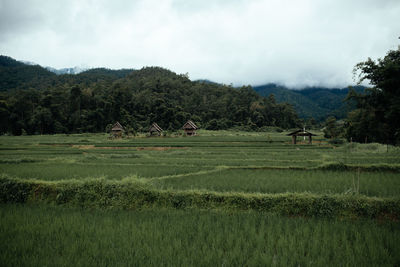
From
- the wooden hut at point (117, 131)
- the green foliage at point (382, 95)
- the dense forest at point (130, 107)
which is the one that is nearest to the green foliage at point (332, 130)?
the green foliage at point (382, 95)

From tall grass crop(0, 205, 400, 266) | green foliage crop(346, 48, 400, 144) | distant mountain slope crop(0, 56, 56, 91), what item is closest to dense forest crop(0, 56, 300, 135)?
distant mountain slope crop(0, 56, 56, 91)

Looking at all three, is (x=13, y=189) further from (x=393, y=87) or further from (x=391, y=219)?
(x=393, y=87)

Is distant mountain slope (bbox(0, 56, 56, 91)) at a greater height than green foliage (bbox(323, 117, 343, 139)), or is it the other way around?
distant mountain slope (bbox(0, 56, 56, 91))

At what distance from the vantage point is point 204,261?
3838mm

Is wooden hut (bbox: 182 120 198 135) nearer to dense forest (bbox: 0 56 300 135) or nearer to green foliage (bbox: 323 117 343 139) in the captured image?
dense forest (bbox: 0 56 300 135)

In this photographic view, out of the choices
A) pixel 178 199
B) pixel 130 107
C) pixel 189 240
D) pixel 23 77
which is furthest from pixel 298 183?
pixel 23 77

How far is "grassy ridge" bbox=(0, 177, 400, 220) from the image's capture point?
6.33 metres

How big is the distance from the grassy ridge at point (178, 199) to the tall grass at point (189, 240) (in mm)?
692

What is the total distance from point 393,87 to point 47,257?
85.0 ft

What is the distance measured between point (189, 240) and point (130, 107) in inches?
2852

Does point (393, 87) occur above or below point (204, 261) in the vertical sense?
above

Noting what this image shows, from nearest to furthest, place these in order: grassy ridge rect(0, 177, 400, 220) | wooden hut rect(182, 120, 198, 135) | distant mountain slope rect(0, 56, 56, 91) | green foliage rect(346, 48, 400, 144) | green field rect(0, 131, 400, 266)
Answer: green field rect(0, 131, 400, 266) < grassy ridge rect(0, 177, 400, 220) < green foliage rect(346, 48, 400, 144) < wooden hut rect(182, 120, 198, 135) < distant mountain slope rect(0, 56, 56, 91)

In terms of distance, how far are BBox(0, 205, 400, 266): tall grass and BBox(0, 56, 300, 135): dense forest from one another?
4659 centimetres

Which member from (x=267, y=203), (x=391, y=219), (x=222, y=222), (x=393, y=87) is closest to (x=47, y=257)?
(x=222, y=222)
